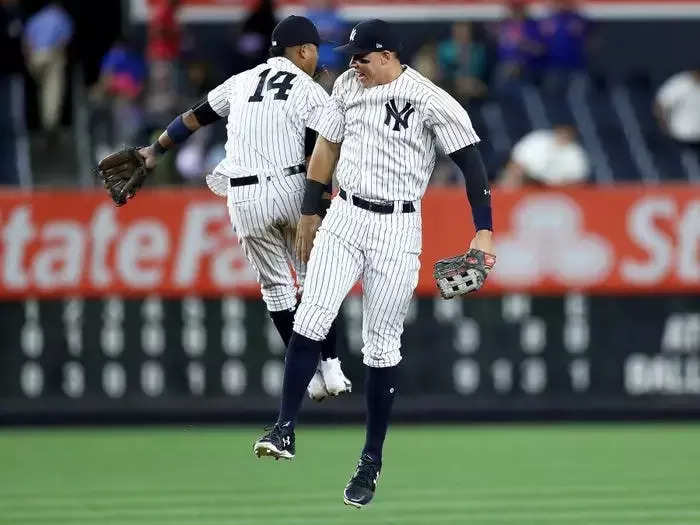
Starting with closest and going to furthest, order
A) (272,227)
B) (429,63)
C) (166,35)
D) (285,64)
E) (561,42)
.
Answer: (285,64), (272,227), (429,63), (561,42), (166,35)

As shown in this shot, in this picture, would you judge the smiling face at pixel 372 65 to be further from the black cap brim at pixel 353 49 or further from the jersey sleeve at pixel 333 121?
the jersey sleeve at pixel 333 121

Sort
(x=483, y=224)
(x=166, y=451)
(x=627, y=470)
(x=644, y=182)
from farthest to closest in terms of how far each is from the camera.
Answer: (x=644, y=182) < (x=166, y=451) < (x=627, y=470) < (x=483, y=224)

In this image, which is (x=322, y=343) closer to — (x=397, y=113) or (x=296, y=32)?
(x=397, y=113)

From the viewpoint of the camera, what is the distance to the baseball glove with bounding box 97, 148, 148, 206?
9.17m

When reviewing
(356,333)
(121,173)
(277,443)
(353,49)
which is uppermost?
(353,49)

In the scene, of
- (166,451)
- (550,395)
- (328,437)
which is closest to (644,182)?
(550,395)

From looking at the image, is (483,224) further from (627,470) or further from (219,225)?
(219,225)

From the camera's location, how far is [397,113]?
869 cm

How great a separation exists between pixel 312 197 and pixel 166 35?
8668 mm

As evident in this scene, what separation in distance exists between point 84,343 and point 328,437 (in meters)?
2.07

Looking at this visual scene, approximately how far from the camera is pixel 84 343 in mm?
14094

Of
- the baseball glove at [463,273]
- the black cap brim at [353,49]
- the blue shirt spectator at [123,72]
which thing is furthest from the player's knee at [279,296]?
the blue shirt spectator at [123,72]

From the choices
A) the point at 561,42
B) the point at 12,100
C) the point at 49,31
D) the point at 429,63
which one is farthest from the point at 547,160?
the point at 49,31

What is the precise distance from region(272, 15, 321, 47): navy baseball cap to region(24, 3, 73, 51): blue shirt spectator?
834 centimetres
